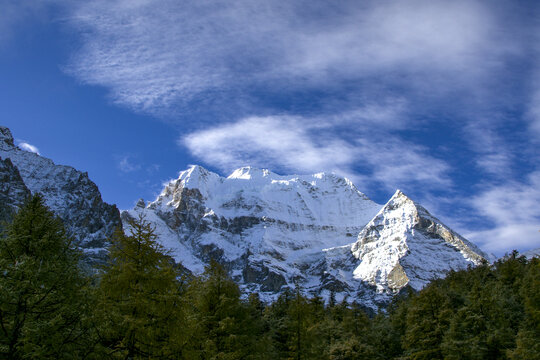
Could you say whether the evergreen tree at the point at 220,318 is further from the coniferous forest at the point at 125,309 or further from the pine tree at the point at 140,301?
the pine tree at the point at 140,301

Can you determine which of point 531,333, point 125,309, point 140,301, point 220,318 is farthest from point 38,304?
point 531,333

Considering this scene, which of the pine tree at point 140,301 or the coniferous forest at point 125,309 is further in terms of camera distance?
the pine tree at point 140,301

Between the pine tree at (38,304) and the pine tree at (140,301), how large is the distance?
→ 1560 millimetres

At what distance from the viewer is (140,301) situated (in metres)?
16.0

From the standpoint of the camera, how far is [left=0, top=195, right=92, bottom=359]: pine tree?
1124cm

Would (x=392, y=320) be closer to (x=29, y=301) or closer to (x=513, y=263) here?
(x=513, y=263)

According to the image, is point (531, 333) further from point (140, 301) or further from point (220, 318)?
point (140, 301)

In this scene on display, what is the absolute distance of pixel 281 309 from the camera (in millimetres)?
48844

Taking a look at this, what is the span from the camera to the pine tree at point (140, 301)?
1543cm

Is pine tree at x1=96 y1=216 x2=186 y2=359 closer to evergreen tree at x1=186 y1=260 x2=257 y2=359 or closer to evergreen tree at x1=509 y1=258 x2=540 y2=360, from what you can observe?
evergreen tree at x1=186 y1=260 x2=257 y2=359

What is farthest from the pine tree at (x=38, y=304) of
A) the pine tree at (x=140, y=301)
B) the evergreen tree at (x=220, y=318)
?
the evergreen tree at (x=220, y=318)

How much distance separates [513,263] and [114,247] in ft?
193

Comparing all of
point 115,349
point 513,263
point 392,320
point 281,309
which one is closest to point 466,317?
point 392,320

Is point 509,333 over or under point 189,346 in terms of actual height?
over
